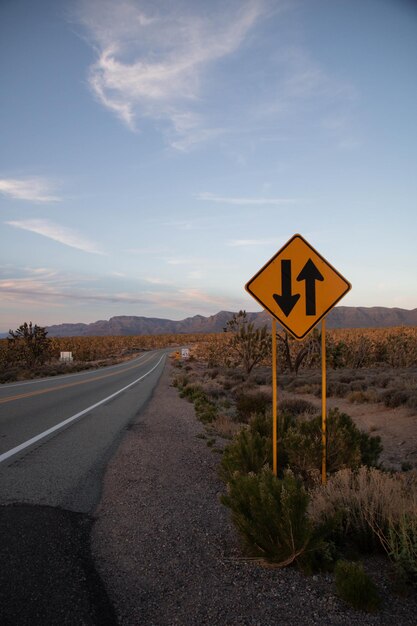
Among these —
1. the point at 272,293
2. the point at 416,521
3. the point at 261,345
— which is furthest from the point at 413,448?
the point at 261,345

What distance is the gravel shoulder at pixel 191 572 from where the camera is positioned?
3408mm

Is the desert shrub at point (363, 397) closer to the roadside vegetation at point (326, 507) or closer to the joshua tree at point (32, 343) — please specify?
the roadside vegetation at point (326, 507)

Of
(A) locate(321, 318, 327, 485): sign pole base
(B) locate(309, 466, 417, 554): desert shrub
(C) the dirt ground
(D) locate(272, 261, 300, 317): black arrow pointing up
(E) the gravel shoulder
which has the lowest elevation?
(C) the dirt ground

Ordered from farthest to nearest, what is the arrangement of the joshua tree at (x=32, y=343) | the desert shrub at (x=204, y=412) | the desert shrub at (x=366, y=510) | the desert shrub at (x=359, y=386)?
1. the joshua tree at (x=32, y=343)
2. the desert shrub at (x=359, y=386)
3. the desert shrub at (x=204, y=412)
4. the desert shrub at (x=366, y=510)

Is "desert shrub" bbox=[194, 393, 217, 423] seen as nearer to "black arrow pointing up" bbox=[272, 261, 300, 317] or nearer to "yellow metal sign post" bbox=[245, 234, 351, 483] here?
"yellow metal sign post" bbox=[245, 234, 351, 483]

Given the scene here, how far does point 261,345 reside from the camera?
1329 inches

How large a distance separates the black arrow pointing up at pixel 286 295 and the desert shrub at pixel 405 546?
9.30 ft

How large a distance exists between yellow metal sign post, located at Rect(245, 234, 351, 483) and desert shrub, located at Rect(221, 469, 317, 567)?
206cm

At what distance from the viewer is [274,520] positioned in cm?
413

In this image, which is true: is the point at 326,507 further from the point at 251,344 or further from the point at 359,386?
the point at 251,344

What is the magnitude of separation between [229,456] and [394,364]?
30.0m

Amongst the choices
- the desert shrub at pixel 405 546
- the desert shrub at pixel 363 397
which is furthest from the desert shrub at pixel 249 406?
the desert shrub at pixel 405 546

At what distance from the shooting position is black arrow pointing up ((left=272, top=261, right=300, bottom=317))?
20.6 feet

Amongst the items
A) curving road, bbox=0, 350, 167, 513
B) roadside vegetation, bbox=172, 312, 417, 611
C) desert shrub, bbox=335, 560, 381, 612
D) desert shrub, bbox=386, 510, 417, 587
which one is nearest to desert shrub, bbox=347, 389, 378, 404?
curving road, bbox=0, 350, 167, 513
